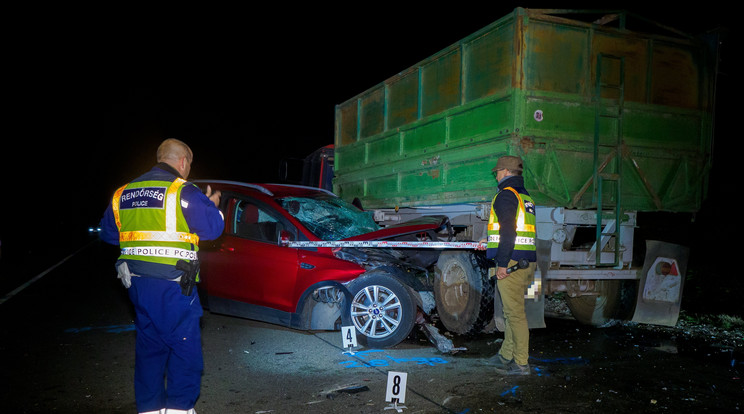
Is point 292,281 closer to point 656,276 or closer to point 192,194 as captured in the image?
point 192,194

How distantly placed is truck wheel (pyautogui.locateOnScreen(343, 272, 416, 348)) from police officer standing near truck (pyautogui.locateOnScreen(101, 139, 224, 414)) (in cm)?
238

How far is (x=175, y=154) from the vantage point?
137 inches

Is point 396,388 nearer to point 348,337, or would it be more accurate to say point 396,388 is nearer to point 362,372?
point 362,372

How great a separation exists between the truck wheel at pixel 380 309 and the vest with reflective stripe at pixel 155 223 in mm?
2494

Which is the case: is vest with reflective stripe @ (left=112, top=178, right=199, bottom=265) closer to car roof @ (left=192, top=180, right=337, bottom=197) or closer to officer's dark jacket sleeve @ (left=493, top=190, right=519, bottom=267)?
officer's dark jacket sleeve @ (left=493, top=190, right=519, bottom=267)

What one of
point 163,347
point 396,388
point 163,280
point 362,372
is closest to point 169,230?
point 163,280

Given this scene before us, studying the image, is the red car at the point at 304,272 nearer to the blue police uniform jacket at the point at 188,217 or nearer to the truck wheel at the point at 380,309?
the truck wheel at the point at 380,309

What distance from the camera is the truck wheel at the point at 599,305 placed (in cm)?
651

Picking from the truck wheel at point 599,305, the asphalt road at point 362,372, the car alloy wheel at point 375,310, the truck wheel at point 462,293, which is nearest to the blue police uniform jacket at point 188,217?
the asphalt road at point 362,372

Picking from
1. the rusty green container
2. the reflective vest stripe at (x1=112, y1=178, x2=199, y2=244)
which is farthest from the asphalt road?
the rusty green container

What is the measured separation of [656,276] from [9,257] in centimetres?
1749

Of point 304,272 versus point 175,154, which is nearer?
point 175,154

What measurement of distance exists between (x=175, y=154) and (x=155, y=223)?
506mm

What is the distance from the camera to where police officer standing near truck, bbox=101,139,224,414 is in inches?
127
